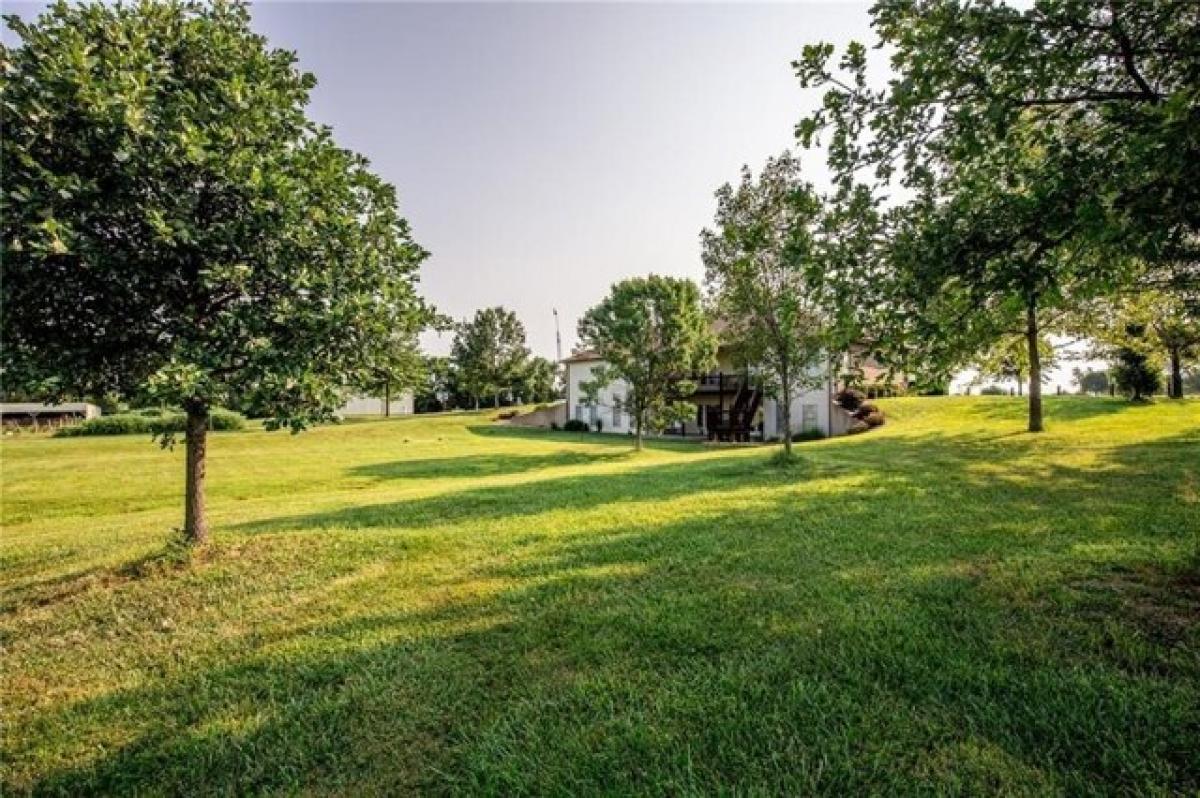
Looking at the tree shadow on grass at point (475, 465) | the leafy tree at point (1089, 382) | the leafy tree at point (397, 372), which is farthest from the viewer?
the leafy tree at point (1089, 382)

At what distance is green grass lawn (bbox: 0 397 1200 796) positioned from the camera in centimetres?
286

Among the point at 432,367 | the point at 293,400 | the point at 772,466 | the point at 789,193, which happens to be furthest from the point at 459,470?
the point at 789,193

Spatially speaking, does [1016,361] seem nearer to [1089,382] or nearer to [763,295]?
[763,295]

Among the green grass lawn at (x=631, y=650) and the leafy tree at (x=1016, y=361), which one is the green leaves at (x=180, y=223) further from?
the leafy tree at (x=1016, y=361)

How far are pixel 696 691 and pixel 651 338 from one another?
23.9 metres

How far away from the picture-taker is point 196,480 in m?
7.00

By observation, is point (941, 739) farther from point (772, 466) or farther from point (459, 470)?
point (459, 470)

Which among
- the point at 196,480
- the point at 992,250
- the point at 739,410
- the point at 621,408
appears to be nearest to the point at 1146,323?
the point at 992,250

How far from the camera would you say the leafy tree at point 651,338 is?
87.2ft

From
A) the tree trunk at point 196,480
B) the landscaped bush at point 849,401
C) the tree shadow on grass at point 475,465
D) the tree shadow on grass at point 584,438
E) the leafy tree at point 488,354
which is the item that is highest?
the leafy tree at point 488,354

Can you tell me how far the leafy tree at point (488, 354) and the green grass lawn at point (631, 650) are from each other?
4680cm

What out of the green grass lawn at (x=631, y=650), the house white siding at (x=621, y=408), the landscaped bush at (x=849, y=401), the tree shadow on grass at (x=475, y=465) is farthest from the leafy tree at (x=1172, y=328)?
the tree shadow on grass at (x=475, y=465)

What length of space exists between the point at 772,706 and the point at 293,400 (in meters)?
5.57

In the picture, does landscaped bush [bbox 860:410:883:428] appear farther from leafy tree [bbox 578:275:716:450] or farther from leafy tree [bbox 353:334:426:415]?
leafy tree [bbox 353:334:426:415]
